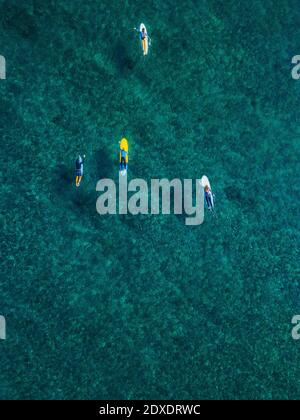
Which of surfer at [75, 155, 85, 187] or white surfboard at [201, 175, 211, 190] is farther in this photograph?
white surfboard at [201, 175, 211, 190]

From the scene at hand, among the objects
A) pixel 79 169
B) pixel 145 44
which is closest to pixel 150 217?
pixel 79 169

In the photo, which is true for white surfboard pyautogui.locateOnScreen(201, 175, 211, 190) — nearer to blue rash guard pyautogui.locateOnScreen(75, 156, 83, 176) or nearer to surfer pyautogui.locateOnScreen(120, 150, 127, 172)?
surfer pyautogui.locateOnScreen(120, 150, 127, 172)

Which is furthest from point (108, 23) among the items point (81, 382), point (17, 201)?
point (81, 382)

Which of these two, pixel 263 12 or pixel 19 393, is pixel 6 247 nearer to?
pixel 19 393

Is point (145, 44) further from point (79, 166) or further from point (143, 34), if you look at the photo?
point (79, 166)

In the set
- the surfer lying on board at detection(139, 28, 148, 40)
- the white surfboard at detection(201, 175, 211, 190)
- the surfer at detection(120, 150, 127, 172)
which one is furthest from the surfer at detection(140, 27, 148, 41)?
the white surfboard at detection(201, 175, 211, 190)

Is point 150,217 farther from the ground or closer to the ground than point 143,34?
closer to the ground

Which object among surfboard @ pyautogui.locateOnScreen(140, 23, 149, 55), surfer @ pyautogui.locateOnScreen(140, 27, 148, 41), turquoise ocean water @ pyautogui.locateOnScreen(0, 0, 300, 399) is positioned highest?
surfer @ pyautogui.locateOnScreen(140, 27, 148, 41)

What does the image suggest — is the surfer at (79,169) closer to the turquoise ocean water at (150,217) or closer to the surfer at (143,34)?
the turquoise ocean water at (150,217)

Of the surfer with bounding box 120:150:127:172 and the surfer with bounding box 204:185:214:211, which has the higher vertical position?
the surfer with bounding box 120:150:127:172
